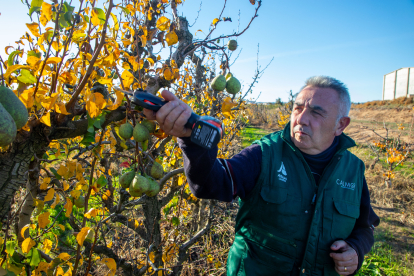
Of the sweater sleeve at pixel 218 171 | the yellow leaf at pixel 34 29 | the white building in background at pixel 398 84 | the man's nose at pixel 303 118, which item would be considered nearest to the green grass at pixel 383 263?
the man's nose at pixel 303 118

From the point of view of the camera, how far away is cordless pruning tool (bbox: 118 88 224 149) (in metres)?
0.85

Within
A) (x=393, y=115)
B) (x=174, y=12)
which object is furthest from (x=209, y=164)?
(x=393, y=115)

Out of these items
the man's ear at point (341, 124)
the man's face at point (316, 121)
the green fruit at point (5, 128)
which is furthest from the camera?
the man's ear at point (341, 124)

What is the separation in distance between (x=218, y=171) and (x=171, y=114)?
0.52 m

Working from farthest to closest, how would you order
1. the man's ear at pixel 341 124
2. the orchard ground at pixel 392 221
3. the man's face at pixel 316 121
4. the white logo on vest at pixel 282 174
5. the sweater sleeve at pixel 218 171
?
the orchard ground at pixel 392 221, the man's ear at pixel 341 124, the man's face at pixel 316 121, the white logo on vest at pixel 282 174, the sweater sleeve at pixel 218 171

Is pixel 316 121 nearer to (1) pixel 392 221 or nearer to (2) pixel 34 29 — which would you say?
(2) pixel 34 29

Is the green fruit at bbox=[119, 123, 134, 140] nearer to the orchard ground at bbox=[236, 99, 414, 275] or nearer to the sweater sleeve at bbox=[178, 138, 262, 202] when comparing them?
the sweater sleeve at bbox=[178, 138, 262, 202]

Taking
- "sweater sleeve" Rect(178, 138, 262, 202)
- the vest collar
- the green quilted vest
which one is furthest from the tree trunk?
the vest collar

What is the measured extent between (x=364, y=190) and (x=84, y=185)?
6.30ft

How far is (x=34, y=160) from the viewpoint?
1.02 metres

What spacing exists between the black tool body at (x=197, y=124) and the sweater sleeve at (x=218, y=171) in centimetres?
Answer: 14

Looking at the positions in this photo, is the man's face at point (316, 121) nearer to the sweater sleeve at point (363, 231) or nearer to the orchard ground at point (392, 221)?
the sweater sleeve at point (363, 231)

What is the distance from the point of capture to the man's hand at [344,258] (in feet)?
4.70

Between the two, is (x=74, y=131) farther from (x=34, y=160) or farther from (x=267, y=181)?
(x=267, y=181)
